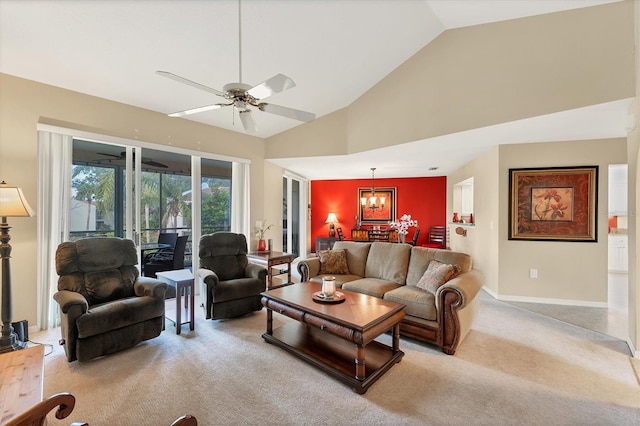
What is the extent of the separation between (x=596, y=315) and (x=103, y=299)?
605 cm

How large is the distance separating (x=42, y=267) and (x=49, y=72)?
7.06ft

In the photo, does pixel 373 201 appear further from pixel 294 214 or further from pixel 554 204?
pixel 554 204

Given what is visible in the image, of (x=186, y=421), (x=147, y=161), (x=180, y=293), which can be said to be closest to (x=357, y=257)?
(x=180, y=293)

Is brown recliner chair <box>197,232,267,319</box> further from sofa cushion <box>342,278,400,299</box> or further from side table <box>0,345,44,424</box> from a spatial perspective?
side table <box>0,345,44,424</box>

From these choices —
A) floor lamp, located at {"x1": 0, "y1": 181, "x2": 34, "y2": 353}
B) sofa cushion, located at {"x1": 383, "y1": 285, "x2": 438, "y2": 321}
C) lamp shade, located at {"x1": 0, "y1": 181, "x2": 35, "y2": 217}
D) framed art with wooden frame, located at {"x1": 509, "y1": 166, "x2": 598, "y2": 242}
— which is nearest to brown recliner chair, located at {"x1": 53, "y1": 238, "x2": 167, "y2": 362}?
floor lamp, located at {"x1": 0, "y1": 181, "x2": 34, "y2": 353}

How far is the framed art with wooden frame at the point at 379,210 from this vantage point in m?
8.52

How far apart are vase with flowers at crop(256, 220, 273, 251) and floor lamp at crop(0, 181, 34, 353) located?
3212 millimetres

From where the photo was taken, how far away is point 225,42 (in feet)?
9.80

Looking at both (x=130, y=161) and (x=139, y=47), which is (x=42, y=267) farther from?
(x=139, y=47)

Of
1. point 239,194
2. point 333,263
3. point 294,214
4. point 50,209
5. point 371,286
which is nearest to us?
point 50,209

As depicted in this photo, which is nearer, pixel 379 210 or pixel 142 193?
pixel 142 193

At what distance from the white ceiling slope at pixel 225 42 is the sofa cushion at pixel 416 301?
2.16 m

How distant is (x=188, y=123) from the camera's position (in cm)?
458

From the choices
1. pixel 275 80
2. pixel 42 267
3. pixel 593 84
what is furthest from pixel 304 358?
pixel 593 84
